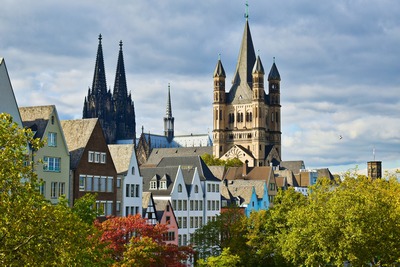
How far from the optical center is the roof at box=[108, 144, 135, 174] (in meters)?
78.5

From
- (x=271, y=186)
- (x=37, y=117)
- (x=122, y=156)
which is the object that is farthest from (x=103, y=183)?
(x=271, y=186)

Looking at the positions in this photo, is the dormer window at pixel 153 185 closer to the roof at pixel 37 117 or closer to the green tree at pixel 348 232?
the roof at pixel 37 117

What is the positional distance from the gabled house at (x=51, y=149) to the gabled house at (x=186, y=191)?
2281cm

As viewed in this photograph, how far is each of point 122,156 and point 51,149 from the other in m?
14.9

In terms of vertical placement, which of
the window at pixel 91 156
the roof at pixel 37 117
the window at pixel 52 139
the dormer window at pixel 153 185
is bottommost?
the dormer window at pixel 153 185

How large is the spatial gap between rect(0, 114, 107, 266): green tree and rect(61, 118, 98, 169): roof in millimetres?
42094

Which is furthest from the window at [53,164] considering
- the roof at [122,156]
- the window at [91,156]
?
the roof at [122,156]

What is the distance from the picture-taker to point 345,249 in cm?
6206

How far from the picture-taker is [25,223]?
2634 centimetres

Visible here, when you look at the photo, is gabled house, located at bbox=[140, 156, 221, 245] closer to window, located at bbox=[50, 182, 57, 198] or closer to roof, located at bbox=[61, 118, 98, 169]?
roof, located at bbox=[61, 118, 98, 169]

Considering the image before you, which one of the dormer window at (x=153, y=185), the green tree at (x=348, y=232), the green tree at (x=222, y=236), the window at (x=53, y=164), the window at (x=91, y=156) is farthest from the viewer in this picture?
the dormer window at (x=153, y=185)

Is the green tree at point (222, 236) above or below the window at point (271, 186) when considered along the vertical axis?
below

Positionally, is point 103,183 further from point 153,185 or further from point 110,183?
point 153,185

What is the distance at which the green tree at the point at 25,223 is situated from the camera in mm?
26078
